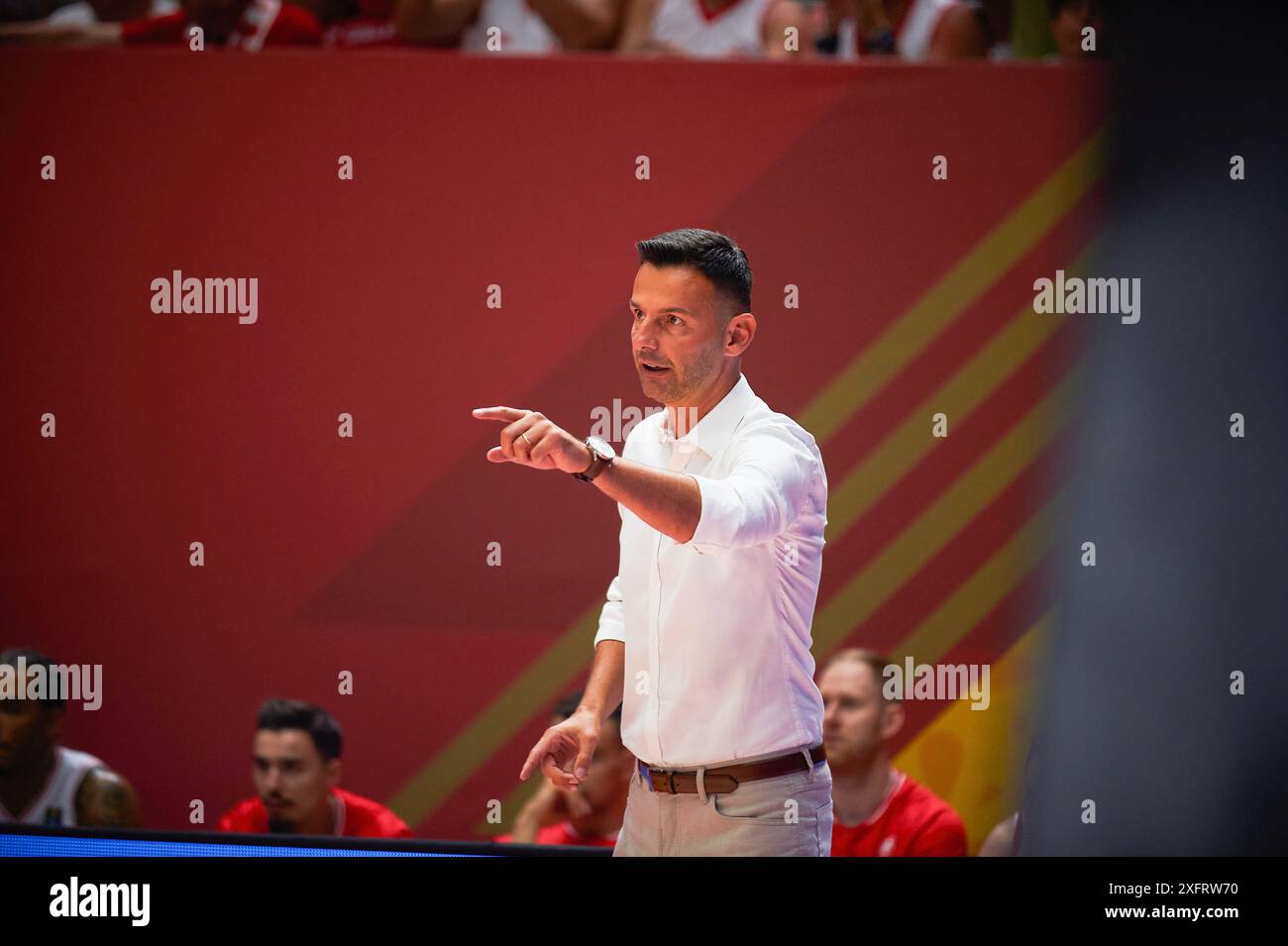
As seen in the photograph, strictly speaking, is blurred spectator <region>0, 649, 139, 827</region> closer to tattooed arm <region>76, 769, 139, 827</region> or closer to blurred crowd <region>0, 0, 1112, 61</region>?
tattooed arm <region>76, 769, 139, 827</region>

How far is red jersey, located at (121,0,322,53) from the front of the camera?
4.08m

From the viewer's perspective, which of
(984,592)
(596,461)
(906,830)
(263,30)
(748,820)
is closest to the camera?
(596,461)

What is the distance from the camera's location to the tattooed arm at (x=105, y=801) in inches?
149

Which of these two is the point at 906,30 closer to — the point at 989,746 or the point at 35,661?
the point at 989,746

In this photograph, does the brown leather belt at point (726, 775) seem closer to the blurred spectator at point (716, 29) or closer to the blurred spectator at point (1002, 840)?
the blurred spectator at point (1002, 840)

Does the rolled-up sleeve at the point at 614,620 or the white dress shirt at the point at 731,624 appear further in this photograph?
the rolled-up sleeve at the point at 614,620

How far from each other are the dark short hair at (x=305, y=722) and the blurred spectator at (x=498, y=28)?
200 cm

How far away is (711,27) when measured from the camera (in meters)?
4.38

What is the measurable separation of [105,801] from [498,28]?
8.41ft

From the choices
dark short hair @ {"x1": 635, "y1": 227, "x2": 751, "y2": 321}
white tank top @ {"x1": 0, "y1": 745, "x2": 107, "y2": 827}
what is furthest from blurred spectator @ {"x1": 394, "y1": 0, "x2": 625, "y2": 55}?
white tank top @ {"x1": 0, "y1": 745, "x2": 107, "y2": 827}

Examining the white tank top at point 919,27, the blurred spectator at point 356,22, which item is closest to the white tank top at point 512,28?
the blurred spectator at point 356,22

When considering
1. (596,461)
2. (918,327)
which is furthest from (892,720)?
(596,461)
